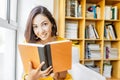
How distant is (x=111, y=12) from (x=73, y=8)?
2.17ft

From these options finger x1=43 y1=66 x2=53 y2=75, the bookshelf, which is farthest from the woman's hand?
the bookshelf

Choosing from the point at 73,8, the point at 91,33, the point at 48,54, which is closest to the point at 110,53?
the point at 91,33

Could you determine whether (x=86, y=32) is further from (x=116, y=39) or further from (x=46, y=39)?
(x=46, y=39)

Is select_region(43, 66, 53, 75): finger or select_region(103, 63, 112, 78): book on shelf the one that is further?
select_region(103, 63, 112, 78): book on shelf

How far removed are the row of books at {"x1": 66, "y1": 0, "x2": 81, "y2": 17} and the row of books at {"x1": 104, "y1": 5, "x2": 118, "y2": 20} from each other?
0.47 meters

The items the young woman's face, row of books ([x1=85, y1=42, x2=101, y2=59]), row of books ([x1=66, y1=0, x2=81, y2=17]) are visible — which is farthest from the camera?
row of books ([x1=85, y1=42, x2=101, y2=59])

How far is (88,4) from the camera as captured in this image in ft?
10.2

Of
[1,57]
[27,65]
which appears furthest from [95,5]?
[27,65]

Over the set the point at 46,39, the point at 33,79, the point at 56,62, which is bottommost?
the point at 33,79

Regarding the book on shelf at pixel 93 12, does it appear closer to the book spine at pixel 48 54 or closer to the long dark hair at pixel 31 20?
the long dark hair at pixel 31 20

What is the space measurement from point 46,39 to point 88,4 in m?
2.02

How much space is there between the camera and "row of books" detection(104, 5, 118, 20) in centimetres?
298

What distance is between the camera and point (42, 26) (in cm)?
121

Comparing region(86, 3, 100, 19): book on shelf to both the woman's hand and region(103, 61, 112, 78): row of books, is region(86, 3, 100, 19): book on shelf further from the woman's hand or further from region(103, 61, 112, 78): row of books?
the woman's hand
